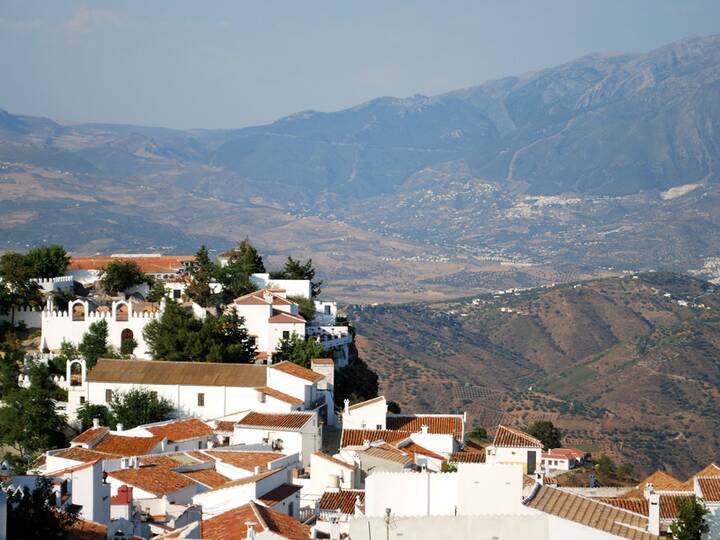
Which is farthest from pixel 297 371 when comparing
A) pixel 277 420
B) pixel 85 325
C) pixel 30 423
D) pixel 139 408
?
pixel 85 325

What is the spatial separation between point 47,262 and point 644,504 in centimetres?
3268

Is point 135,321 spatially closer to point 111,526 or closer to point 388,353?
point 111,526

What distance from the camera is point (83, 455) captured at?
3222 cm

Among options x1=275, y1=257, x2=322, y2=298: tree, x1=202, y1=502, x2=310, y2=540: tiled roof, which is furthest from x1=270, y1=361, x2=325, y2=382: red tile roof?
x1=202, y1=502, x2=310, y2=540: tiled roof

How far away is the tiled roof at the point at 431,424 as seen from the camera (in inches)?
1551

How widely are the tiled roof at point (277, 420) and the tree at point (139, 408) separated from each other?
4030 mm

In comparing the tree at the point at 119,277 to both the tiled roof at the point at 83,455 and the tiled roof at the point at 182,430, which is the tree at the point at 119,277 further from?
the tiled roof at the point at 83,455

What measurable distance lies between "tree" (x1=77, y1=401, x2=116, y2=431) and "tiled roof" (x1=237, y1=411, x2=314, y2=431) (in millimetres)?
5253

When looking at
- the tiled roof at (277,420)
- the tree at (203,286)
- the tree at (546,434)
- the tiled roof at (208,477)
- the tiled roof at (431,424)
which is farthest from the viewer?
the tree at (546,434)

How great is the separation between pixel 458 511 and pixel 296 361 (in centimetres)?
2591

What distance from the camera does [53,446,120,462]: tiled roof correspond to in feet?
104

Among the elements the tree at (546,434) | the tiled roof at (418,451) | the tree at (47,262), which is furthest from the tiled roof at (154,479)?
the tree at (546,434)

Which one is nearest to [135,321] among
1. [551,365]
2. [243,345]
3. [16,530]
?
[243,345]

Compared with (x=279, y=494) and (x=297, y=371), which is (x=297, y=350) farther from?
(x=279, y=494)
